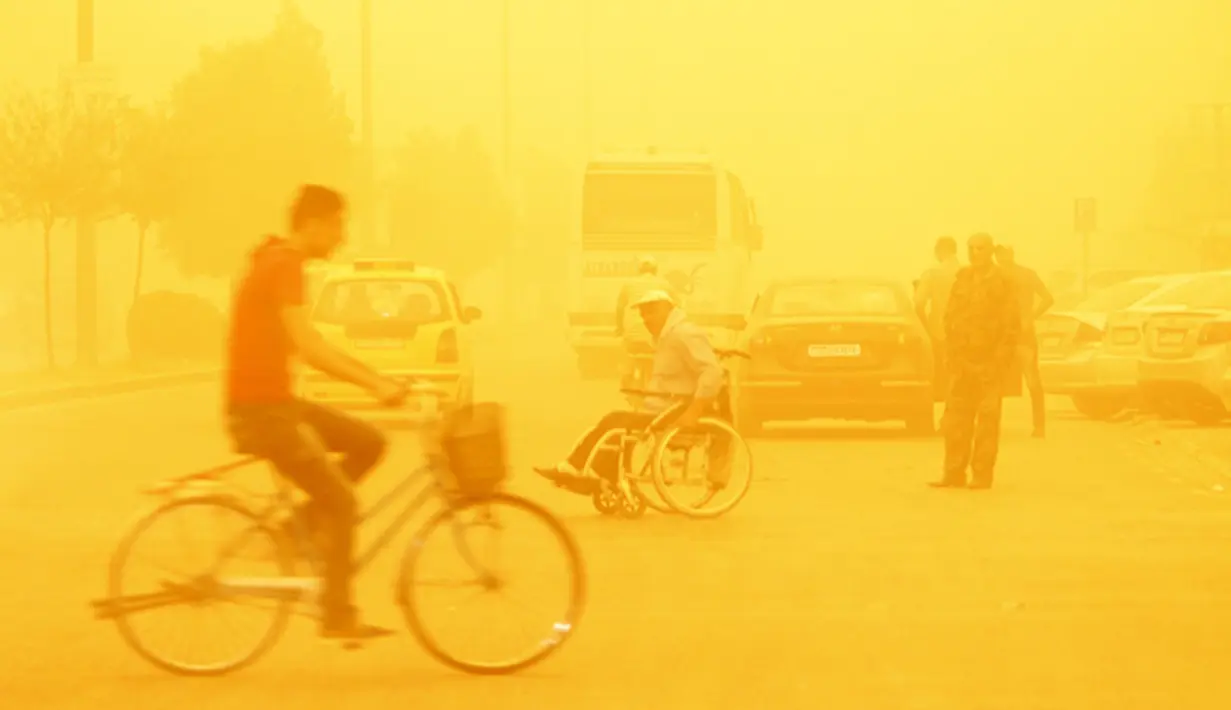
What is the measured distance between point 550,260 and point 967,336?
81.0 m

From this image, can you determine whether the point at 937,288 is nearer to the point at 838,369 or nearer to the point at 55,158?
the point at 838,369

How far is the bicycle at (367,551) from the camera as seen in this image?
9.48 m

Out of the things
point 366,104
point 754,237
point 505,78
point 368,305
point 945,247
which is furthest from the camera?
point 505,78

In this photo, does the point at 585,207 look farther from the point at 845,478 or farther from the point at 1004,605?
the point at 1004,605

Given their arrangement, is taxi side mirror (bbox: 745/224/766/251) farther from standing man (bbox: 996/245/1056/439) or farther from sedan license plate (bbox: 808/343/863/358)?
sedan license plate (bbox: 808/343/863/358)

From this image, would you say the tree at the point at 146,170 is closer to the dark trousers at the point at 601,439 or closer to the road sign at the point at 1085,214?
the road sign at the point at 1085,214

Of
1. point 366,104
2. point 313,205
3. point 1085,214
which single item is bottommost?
point 1085,214

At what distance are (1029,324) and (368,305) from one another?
712 cm

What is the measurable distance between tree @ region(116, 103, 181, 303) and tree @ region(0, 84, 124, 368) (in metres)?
0.69

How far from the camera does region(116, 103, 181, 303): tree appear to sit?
128 feet

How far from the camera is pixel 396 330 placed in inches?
1019

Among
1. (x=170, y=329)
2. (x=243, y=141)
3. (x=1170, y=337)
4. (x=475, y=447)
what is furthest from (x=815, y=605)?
(x=243, y=141)

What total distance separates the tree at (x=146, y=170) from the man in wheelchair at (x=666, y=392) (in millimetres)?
23889

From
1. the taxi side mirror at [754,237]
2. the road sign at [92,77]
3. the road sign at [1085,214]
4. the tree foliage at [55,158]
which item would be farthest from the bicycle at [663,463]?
the road sign at [1085,214]
